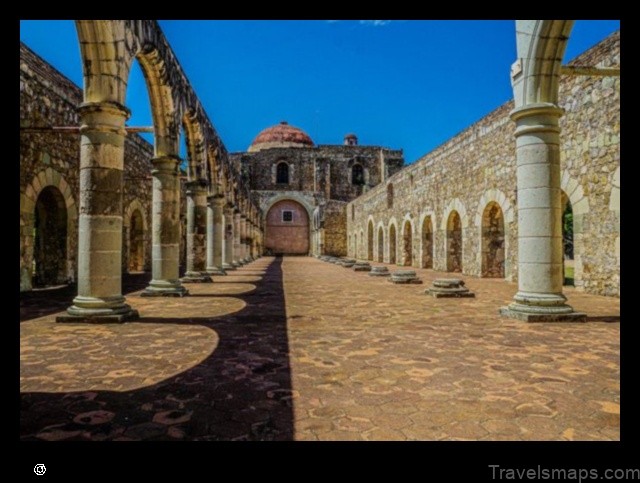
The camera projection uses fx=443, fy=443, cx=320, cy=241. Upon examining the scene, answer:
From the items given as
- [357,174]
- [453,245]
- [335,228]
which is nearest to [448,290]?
[453,245]

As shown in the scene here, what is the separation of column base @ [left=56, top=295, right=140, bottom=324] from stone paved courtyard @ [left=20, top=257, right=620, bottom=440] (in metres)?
0.20

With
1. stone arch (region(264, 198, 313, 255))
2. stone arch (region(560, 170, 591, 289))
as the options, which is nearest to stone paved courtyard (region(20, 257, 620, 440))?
stone arch (region(560, 170, 591, 289))

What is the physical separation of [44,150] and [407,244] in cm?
1630

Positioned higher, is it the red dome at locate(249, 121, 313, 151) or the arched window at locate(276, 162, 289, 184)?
the red dome at locate(249, 121, 313, 151)

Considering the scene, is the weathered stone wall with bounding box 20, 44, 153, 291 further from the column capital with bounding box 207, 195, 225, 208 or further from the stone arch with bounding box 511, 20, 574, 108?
the stone arch with bounding box 511, 20, 574, 108

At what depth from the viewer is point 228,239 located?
18.6 meters

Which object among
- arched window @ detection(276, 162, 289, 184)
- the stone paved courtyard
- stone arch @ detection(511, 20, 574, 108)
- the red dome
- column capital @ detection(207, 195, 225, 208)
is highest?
the red dome

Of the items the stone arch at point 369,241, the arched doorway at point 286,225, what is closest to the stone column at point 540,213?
the stone arch at point 369,241

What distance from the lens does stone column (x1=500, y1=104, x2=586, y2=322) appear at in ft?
19.3

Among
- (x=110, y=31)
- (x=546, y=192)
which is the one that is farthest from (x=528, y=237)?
(x=110, y=31)

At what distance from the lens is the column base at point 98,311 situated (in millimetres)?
5594

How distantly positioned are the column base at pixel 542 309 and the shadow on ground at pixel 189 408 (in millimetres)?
3464

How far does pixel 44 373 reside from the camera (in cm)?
338

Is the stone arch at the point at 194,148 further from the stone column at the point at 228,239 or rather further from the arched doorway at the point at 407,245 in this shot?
the arched doorway at the point at 407,245
